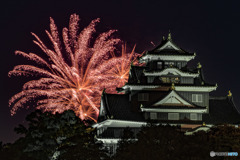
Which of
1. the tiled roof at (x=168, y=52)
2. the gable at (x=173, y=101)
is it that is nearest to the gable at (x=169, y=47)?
the tiled roof at (x=168, y=52)

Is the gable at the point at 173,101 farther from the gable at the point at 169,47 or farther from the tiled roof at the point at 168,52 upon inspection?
the gable at the point at 169,47

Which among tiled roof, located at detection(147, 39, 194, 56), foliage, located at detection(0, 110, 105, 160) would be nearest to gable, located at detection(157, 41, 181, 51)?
tiled roof, located at detection(147, 39, 194, 56)

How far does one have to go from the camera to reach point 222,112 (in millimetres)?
59656

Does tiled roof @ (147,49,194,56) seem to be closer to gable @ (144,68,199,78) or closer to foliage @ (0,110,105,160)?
gable @ (144,68,199,78)

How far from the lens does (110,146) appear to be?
5519 centimetres

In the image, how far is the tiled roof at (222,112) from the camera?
58.1m

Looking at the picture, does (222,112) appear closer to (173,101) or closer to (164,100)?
(173,101)

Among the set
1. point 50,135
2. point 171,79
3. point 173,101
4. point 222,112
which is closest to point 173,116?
point 173,101

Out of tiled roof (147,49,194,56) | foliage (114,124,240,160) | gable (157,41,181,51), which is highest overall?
gable (157,41,181,51)

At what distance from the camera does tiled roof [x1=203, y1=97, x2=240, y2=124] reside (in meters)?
58.1

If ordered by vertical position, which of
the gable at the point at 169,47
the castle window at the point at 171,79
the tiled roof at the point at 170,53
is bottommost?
the castle window at the point at 171,79

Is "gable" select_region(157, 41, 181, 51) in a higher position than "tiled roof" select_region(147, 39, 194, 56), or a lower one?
higher

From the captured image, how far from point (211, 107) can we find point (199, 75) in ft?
14.5

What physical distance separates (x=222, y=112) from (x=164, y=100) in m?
8.63
